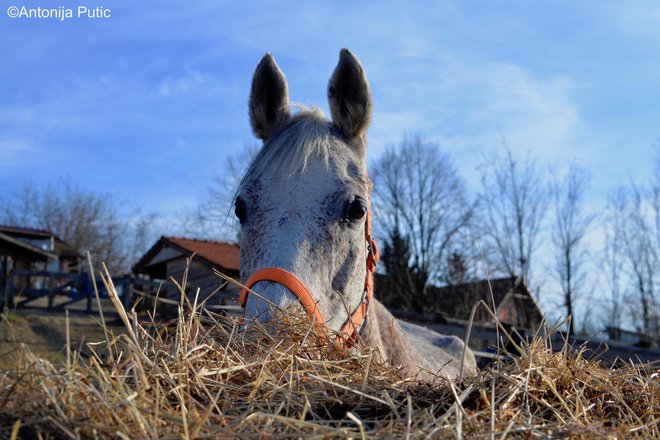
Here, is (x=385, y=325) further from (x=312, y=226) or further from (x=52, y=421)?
(x=52, y=421)

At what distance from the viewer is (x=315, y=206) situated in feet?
9.77

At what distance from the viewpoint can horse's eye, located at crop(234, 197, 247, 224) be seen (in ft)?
10.6

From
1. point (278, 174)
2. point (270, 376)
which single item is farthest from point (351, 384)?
point (278, 174)

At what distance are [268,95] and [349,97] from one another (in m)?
0.60

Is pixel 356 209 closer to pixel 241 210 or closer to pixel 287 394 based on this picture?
pixel 241 210

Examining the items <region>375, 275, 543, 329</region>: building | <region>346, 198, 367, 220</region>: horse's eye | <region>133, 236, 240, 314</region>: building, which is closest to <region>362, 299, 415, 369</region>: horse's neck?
<region>346, 198, 367, 220</region>: horse's eye

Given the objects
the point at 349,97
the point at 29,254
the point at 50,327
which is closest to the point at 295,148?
the point at 349,97

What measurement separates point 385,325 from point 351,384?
224cm

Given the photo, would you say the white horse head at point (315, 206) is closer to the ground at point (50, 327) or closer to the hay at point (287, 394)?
the hay at point (287, 394)

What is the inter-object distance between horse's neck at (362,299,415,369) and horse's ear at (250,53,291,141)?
140cm

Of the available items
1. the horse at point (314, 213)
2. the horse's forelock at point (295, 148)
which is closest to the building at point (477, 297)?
the horse at point (314, 213)

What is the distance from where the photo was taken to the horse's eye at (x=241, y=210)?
3.22 m

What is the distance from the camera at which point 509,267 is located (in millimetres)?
26062

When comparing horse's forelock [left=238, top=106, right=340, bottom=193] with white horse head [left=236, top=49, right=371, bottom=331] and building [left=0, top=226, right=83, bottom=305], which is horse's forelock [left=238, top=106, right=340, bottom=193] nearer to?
white horse head [left=236, top=49, right=371, bottom=331]
